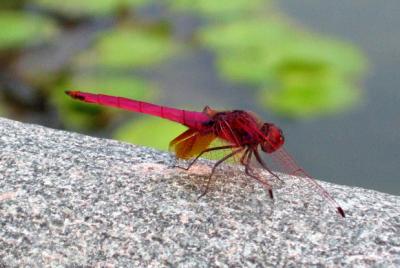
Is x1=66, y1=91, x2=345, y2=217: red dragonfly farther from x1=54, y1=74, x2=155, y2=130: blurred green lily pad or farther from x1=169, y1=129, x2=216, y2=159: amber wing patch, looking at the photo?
x1=54, y1=74, x2=155, y2=130: blurred green lily pad

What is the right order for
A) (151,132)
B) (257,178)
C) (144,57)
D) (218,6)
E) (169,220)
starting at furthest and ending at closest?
(218,6), (144,57), (151,132), (257,178), (169,220)

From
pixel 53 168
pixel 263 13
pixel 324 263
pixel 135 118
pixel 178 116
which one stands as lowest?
pixel 324 263

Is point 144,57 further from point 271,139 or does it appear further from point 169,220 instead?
point 169,220

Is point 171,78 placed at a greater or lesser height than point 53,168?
greater

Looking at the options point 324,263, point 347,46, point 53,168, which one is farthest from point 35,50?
point 324,263

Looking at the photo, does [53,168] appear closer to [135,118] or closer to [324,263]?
[324,263]

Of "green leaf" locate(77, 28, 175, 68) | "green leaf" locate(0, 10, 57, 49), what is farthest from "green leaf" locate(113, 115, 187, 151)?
"green leaf" locate(0, 10, 57, 49)

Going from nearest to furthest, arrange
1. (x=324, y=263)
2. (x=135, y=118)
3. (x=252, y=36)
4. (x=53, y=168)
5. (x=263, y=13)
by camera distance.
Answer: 1. (x=324, y=263)
2. (x=53, y=168)
3. (x=135, y=118)
4. (x=252, y=36)
5. (x=263, y=13)

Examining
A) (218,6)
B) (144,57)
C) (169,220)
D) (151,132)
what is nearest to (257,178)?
(169,220)
